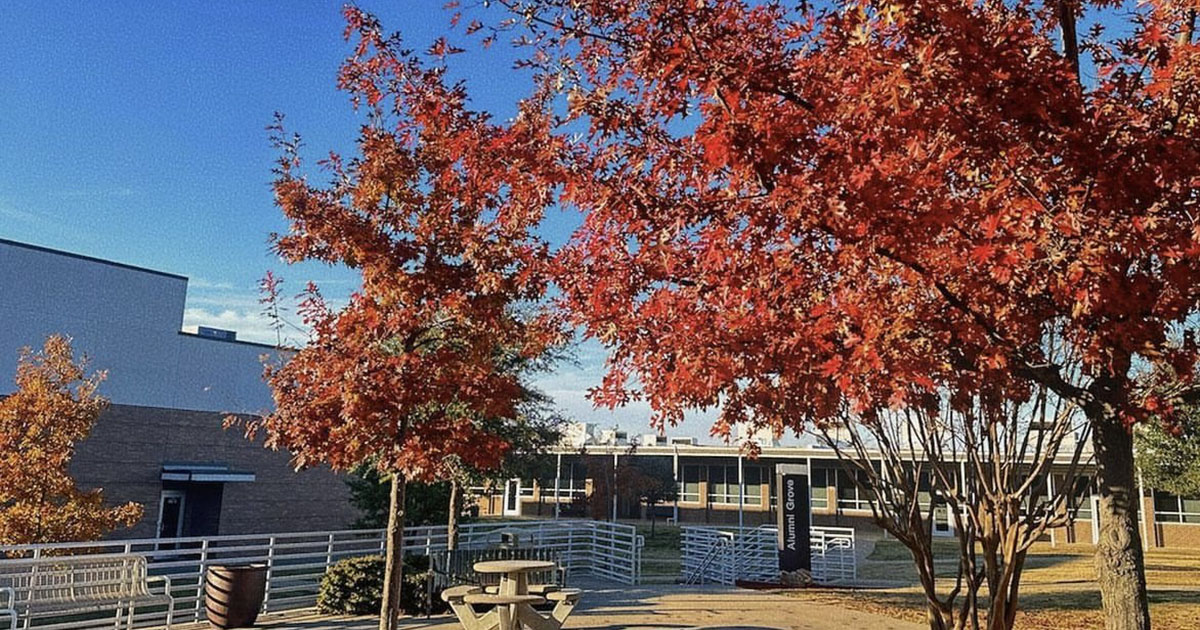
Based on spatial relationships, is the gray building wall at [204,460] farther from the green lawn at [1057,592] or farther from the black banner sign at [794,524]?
the green lawn at [1057,592]

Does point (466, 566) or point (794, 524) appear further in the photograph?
point (794, 524)

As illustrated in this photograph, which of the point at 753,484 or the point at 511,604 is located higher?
the point at 753,484

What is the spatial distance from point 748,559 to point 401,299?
1442 cm

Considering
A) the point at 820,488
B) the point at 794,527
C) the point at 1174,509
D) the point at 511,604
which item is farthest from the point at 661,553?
the point at 511,604

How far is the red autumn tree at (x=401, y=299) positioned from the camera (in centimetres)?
757

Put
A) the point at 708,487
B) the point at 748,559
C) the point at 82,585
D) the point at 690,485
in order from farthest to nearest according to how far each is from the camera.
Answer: the point at 690,485
the point at 708,487
the point at 748,559
the point at 82,585

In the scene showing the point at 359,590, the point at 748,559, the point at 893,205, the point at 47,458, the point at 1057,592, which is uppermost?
the point at 893,205

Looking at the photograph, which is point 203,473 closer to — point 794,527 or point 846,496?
point 794,527

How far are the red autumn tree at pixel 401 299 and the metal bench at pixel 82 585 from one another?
267cm

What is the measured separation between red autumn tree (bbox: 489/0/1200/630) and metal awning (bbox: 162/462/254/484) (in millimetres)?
21426

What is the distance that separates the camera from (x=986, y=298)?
4.26 metres

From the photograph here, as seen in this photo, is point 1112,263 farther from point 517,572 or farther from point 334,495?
point 334,495

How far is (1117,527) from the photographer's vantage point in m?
5.15

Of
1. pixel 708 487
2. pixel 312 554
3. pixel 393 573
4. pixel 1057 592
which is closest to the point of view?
pixel 393 573
